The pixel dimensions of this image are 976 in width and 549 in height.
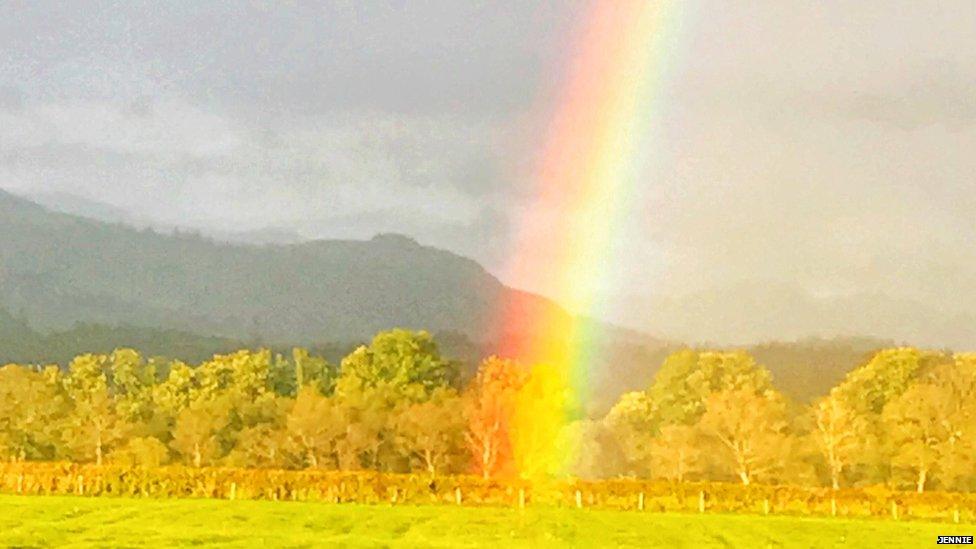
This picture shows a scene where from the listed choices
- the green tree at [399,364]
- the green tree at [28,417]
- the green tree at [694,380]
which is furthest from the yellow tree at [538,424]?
the green tree at [28,417]

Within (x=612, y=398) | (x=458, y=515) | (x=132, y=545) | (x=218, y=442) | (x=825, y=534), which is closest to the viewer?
(x=132, y=545)

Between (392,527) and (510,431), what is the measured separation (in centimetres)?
4208

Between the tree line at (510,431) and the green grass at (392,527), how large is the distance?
73.6 feet

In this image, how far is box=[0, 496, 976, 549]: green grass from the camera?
138 feet

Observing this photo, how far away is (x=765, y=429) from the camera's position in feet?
278

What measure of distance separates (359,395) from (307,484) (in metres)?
25.5

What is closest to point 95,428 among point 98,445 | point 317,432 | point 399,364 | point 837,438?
point 98,445

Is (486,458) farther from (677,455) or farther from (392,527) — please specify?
(392,527)

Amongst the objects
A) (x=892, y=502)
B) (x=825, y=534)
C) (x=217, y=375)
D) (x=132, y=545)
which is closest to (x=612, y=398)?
(x=217, y=375)

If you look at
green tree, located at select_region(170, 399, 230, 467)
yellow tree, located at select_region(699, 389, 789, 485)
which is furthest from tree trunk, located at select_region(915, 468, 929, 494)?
green tree, located at select_region(170, 399, 230, 467)

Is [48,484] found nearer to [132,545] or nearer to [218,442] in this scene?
[218,442]

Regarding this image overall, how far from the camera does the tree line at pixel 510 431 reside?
276ft

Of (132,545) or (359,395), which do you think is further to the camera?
(359,395)

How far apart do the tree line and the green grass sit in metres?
22.4
